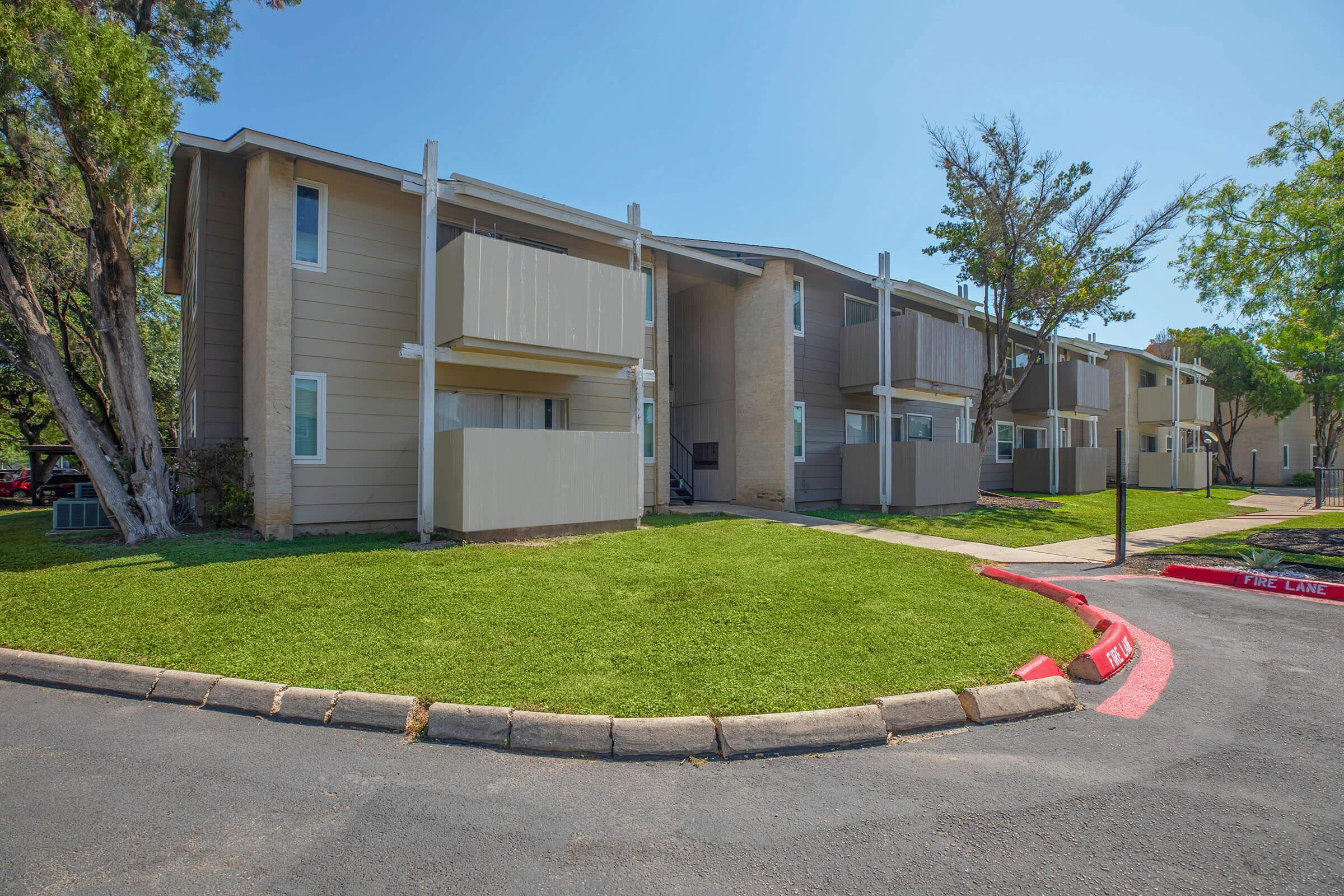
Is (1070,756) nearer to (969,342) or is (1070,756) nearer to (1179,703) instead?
(1179,703)

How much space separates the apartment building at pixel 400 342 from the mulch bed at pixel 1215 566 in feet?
26.9

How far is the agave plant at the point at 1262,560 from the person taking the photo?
384 inches

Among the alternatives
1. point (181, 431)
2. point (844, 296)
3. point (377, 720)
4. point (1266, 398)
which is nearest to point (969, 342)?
point (844, 296)

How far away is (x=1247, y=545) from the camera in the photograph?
12.1 meters

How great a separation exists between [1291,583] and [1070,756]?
7.43m

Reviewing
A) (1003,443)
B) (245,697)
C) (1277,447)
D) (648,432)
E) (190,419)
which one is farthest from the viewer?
(1277,447)

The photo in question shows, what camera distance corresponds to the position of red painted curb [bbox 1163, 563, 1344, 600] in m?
8.55

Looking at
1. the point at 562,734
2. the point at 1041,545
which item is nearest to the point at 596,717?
the point at 562,734

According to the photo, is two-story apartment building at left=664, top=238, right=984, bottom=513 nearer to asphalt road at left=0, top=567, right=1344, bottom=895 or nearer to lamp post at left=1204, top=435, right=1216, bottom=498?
asphalt road at left=0, top=567, right=1344, bottom=895

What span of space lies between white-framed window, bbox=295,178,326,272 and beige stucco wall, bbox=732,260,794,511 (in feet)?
33.4

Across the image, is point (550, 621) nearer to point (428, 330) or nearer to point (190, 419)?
point (428, 330)

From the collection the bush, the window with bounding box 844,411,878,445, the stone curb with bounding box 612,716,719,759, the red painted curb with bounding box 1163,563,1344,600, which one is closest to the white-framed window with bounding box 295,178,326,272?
the bush

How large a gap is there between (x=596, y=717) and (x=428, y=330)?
8.31 meters

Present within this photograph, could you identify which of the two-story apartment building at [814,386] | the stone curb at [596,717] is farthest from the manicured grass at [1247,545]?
the stone curb at [596,717]
